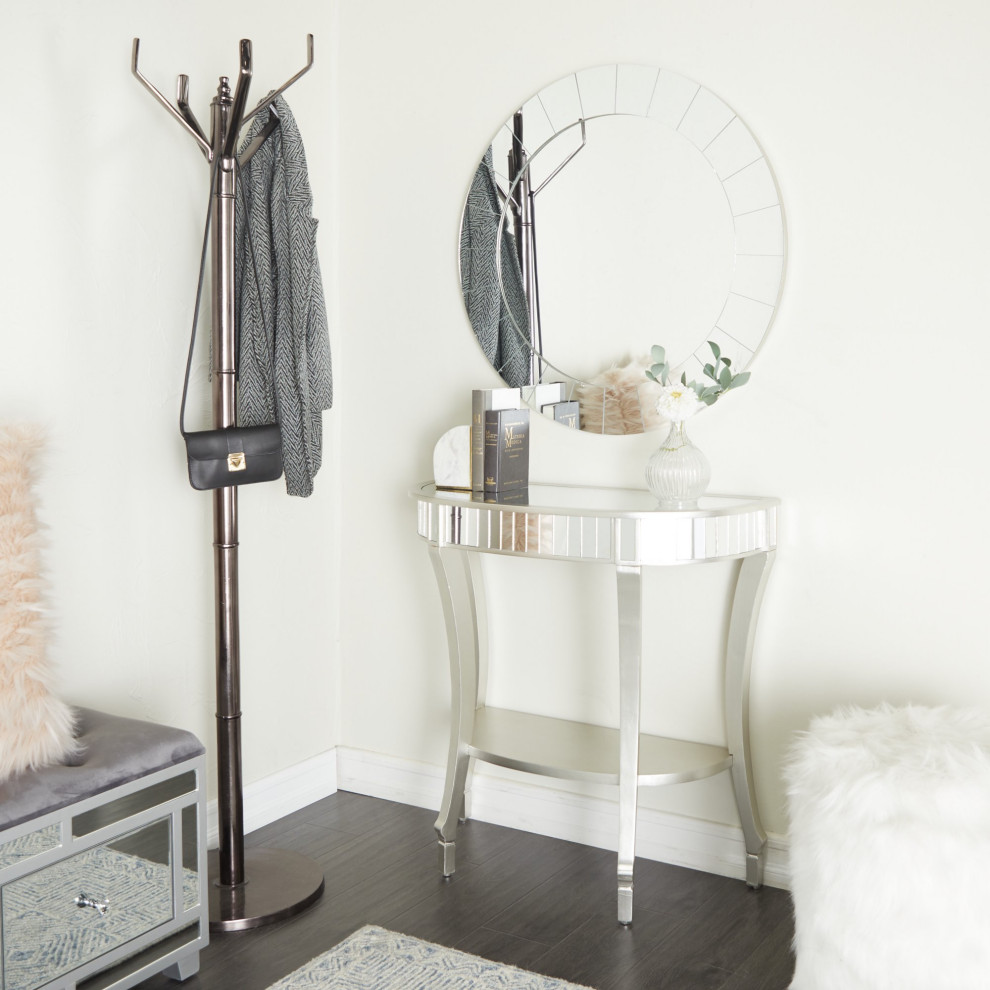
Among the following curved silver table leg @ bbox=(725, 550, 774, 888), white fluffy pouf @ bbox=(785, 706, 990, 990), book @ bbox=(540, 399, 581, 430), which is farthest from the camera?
book @ bbox=(540, 399, 581, 430)

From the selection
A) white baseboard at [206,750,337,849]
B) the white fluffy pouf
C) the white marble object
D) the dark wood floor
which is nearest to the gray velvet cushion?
the dark wood floor

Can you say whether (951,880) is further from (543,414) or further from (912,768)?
(543,414)

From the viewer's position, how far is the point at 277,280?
2533 millimetres

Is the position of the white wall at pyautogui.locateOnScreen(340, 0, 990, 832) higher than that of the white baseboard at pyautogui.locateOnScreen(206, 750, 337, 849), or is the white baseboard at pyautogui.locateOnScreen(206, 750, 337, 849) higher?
the white wall at pyautogui.locateOnScreen(340, 0, 990, 832)

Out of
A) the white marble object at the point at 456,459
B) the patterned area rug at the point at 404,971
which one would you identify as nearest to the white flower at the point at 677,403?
the white marble object at the point at 456,459

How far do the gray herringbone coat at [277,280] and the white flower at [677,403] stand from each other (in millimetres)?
843

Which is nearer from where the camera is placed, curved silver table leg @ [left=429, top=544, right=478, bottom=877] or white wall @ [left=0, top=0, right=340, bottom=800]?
white wall @ [left=0, top=0, right=340, bottom=800]

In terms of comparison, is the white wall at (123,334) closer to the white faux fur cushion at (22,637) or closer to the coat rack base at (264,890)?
the white faux fur cushion at (22,637)

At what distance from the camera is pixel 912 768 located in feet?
6.03

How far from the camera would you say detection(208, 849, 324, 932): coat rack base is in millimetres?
2334

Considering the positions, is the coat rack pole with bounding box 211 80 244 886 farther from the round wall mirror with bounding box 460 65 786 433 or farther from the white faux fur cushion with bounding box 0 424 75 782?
the round wall mirror with bounding box 460 65 786 433

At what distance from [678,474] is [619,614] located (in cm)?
34

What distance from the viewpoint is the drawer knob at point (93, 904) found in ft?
6.14

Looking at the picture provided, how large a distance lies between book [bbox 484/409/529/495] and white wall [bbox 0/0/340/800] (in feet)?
2.39
